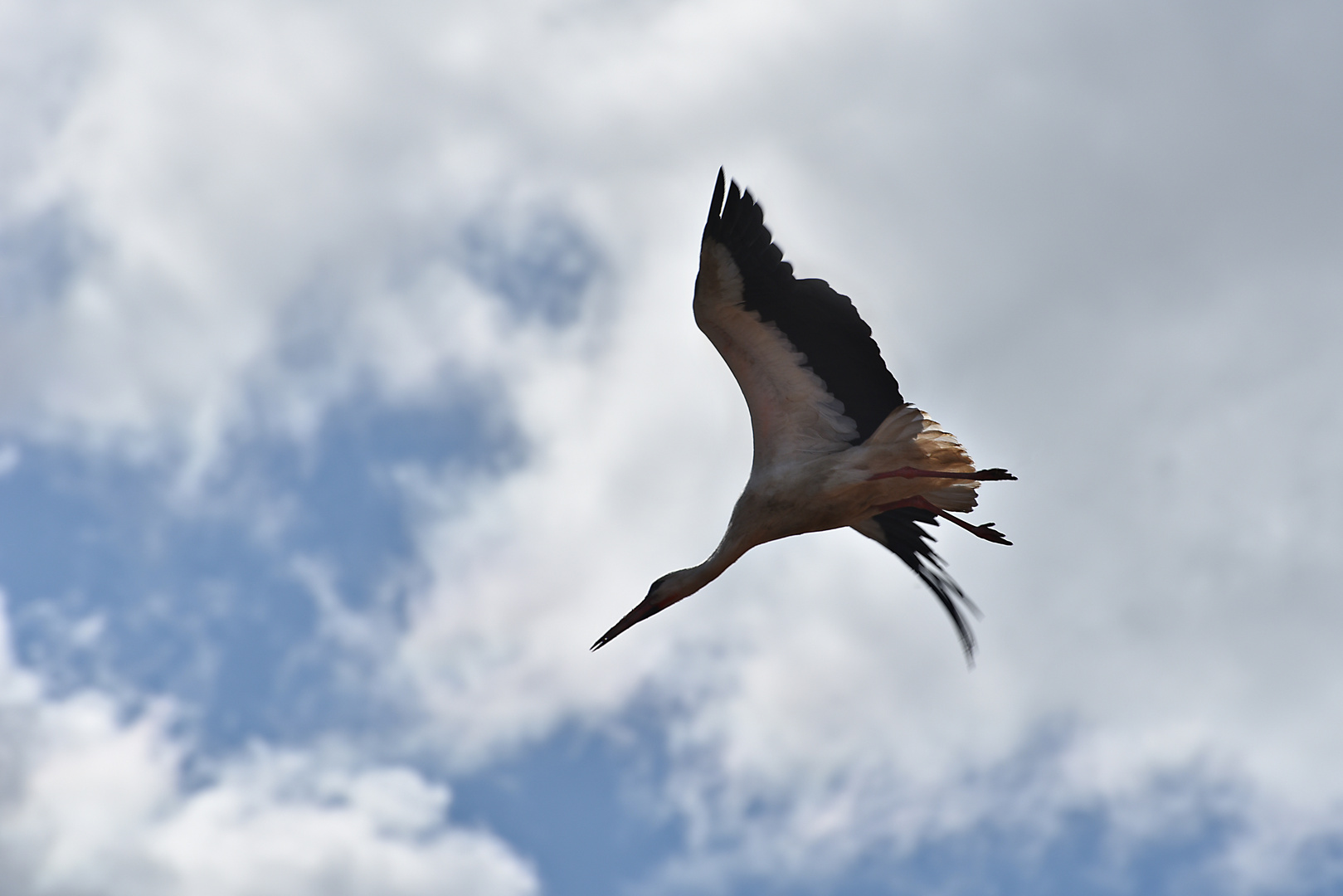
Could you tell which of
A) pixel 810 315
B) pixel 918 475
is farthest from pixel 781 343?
pixel 918 475

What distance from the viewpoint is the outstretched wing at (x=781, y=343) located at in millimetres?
9617

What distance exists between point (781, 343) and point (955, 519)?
6.52ft

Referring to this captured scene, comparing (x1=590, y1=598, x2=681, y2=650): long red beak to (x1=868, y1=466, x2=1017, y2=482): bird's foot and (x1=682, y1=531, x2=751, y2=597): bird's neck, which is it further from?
(x1=868, y1=466, x2=1017, y2=482): bird's foot

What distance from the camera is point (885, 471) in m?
9.71

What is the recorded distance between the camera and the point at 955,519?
10.4 meters

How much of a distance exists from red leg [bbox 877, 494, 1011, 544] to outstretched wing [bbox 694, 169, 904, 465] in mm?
589

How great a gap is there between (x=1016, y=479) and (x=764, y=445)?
198 centimetres

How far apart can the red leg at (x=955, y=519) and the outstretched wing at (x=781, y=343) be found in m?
0.59

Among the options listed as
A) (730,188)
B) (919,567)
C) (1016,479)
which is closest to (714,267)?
(730,188)

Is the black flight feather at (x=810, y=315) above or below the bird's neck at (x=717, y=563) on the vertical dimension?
above

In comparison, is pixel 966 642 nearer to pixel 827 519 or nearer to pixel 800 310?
pixel 827 519

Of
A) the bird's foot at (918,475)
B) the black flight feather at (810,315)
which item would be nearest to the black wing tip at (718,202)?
the black flight feather at (810,315)

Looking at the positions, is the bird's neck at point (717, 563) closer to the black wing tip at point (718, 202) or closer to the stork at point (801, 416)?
the stork at point (801, 416)

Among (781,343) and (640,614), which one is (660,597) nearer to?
(640,614)
